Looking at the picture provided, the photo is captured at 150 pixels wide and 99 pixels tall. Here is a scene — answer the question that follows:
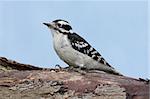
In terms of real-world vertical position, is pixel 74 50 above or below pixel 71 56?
above

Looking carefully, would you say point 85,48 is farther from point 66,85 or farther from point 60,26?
point 66,85

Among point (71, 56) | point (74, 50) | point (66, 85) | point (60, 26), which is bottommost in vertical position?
point (66, 85)

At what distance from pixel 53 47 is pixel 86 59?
552 mm

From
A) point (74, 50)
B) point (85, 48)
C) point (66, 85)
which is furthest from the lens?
point (85, 48)

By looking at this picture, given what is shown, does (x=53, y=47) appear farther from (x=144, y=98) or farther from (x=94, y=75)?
(x=144, y=98)

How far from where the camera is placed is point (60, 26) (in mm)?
6906

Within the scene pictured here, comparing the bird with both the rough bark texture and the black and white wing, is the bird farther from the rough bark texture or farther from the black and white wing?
the rough bark texture

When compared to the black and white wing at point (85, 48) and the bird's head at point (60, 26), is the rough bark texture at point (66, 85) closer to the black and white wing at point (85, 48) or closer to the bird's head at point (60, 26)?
the black and white wing at point (85, 48)

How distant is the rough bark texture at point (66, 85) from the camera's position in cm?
429

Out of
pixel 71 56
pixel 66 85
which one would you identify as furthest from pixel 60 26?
pixel 66 85

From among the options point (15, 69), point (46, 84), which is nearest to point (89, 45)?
point (15, 69)

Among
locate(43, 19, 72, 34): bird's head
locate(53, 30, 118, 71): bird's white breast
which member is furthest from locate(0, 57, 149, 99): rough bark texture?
locate(43, 19, 72, 34): bird's head

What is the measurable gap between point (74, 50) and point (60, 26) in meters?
0.55

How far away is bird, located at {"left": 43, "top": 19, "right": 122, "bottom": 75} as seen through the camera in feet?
21.2
